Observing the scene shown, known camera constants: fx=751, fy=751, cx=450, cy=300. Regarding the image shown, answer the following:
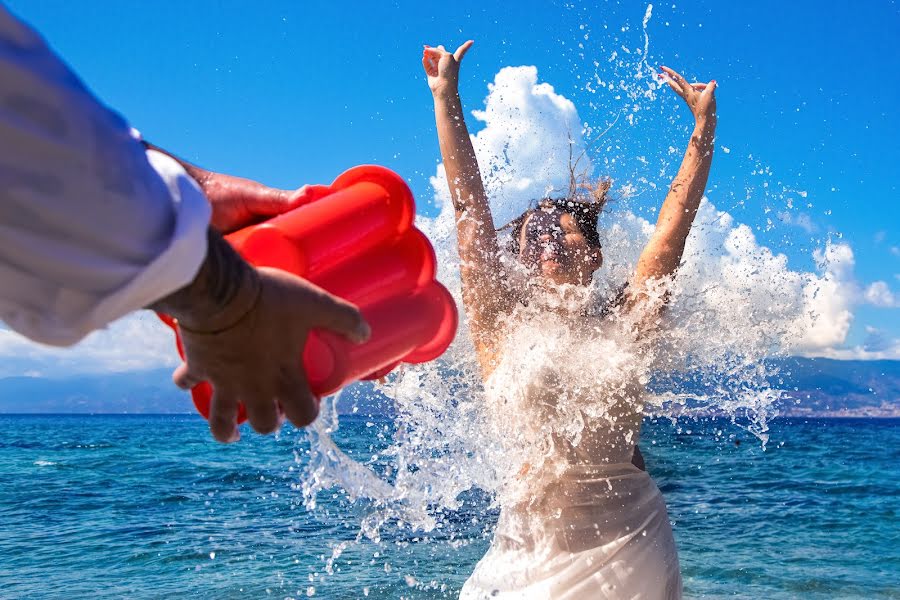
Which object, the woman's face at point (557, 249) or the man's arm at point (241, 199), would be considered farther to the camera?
the woman's face at point (557, 249)

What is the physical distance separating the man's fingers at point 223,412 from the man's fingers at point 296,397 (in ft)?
0.24

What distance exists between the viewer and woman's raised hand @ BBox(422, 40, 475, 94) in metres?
3.06

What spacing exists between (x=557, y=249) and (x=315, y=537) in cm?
681

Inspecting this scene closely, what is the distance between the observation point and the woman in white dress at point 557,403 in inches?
111

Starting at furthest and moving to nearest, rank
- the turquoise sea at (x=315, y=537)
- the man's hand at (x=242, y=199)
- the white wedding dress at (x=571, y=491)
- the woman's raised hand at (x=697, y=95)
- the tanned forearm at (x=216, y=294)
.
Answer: the turquoise sea at (x=315, y=537) < the woman's raised hand at (x=697, y=95) < the white wedding dress at (x=571, y=491) < the man's hand at (x=242, y=199) < the tanned forearm at (x=216, y=294)

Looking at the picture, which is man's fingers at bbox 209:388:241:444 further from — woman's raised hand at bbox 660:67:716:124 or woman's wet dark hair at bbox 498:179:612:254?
woman's raised hand at bbox 660:67:716:124

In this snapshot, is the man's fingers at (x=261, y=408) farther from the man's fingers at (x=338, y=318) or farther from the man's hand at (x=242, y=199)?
the man's hand at (x=242, y=199)

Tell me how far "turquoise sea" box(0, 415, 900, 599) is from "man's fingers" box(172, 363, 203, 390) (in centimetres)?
588

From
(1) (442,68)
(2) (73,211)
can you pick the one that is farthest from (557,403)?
(2) (73,211)

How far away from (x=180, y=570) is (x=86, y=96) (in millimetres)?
7509

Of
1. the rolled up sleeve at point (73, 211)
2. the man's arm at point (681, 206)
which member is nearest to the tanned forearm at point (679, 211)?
the man's arm at point (681, 206)

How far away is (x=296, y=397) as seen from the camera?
1180mm

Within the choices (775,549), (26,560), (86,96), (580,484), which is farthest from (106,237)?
(775,549)

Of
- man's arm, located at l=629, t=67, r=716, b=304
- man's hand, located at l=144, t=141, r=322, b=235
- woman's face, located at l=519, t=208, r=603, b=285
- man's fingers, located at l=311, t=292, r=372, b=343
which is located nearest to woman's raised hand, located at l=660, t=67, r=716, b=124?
man's arm, located at l=629, t=67, r=716, b=304
